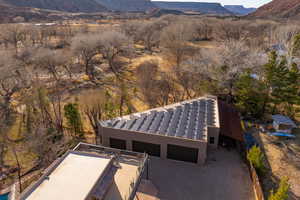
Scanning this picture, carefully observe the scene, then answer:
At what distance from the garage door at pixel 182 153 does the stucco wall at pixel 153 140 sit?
0.33 meters

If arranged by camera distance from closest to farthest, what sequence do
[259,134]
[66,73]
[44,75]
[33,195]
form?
1. [33,195]
2. [259,134]
3. [44,75]
4. [66,73]

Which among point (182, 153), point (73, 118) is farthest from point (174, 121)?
point (73, 118)

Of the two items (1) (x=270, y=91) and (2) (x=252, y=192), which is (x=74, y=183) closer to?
(2) (x=252, y=192)

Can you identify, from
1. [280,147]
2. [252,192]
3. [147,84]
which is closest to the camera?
[252,192]

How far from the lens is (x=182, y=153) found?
17188mm

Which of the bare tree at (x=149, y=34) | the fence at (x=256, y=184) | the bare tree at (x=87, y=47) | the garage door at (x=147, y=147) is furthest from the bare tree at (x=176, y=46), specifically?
the fence at (x=256, y=184)

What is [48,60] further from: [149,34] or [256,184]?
[149,34]

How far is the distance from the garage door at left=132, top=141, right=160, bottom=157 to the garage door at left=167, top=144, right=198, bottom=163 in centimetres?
100

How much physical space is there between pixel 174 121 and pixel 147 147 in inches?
128

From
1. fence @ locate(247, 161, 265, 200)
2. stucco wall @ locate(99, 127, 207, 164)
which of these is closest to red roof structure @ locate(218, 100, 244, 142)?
fence @ locate(247, 161, 265, 200)

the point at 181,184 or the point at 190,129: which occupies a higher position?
the point at 190,129

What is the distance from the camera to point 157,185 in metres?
15.4

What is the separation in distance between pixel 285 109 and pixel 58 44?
190 ft

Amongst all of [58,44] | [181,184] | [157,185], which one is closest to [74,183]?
[157,185]
